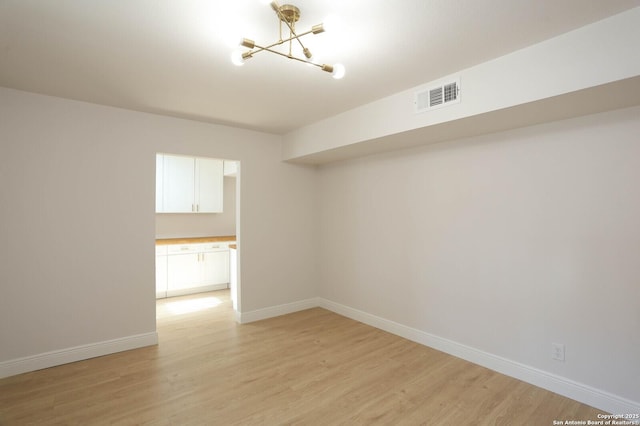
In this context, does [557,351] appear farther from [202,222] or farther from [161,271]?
[202,222]

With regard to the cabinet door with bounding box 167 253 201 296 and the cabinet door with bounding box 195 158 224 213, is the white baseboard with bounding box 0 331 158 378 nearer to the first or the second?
the cabinet door with bounding box 167 253 201 296

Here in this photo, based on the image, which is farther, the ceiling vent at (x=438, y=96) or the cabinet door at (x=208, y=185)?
the cabinet door at (x=208, y=185)

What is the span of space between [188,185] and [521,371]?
218 inches

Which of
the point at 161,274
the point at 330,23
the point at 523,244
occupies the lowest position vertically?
the point at 161,274

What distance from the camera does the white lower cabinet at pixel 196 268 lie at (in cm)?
530

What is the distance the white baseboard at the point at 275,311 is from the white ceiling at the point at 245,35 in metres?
2.72

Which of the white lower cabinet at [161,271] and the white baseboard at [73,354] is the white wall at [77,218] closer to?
the white baseboard at [73,354]

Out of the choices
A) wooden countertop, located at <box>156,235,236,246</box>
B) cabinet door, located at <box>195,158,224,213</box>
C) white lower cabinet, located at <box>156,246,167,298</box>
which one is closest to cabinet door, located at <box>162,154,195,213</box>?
cabinet door, located at <box>195,158,224,213</box>

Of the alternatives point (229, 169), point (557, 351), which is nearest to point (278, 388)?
point (557, 351)

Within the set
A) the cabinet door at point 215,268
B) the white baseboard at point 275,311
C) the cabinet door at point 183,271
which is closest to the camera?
the white baseboard at point 275,311

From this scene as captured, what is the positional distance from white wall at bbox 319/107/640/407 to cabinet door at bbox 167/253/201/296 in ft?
10.6

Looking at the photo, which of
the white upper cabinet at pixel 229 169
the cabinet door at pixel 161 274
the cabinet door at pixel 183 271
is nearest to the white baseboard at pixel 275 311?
the cabinet door at pixel 183 271

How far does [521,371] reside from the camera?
8.81 feet

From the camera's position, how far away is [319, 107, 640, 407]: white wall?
2244mm
